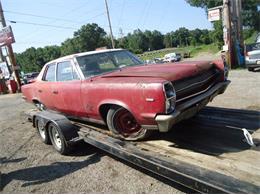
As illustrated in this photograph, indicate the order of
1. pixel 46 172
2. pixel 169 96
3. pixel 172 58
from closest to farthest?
pixel 169 96, pixel 46 172, pixel 172 58

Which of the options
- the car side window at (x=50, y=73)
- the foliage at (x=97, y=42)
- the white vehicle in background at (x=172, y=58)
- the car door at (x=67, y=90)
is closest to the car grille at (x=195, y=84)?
the car door at (x=67, y=90)

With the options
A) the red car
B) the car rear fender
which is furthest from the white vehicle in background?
the car rear fender

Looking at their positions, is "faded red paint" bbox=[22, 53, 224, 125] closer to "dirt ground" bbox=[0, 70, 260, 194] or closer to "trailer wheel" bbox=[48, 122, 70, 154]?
"trailer wheel" bbox=[48, 122, 70, 154]

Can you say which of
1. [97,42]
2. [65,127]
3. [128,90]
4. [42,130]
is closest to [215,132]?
[128,90]

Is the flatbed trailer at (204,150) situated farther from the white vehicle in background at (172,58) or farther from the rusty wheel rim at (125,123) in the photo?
the white vehicle in background at (172,58)

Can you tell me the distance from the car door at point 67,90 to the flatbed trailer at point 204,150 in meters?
0.37

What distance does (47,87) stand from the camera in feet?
20.1

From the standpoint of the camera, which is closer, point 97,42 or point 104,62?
point 104,62

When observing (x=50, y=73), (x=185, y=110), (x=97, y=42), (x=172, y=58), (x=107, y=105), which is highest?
(x=97, y=42)

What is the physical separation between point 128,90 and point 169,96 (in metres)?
0.62

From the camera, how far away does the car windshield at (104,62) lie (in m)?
5.15

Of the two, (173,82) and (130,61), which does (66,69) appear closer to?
(130,61)

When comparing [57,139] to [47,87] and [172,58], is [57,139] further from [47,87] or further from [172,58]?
[172,58]

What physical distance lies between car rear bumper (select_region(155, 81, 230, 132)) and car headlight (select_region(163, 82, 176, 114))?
7 centimetres
